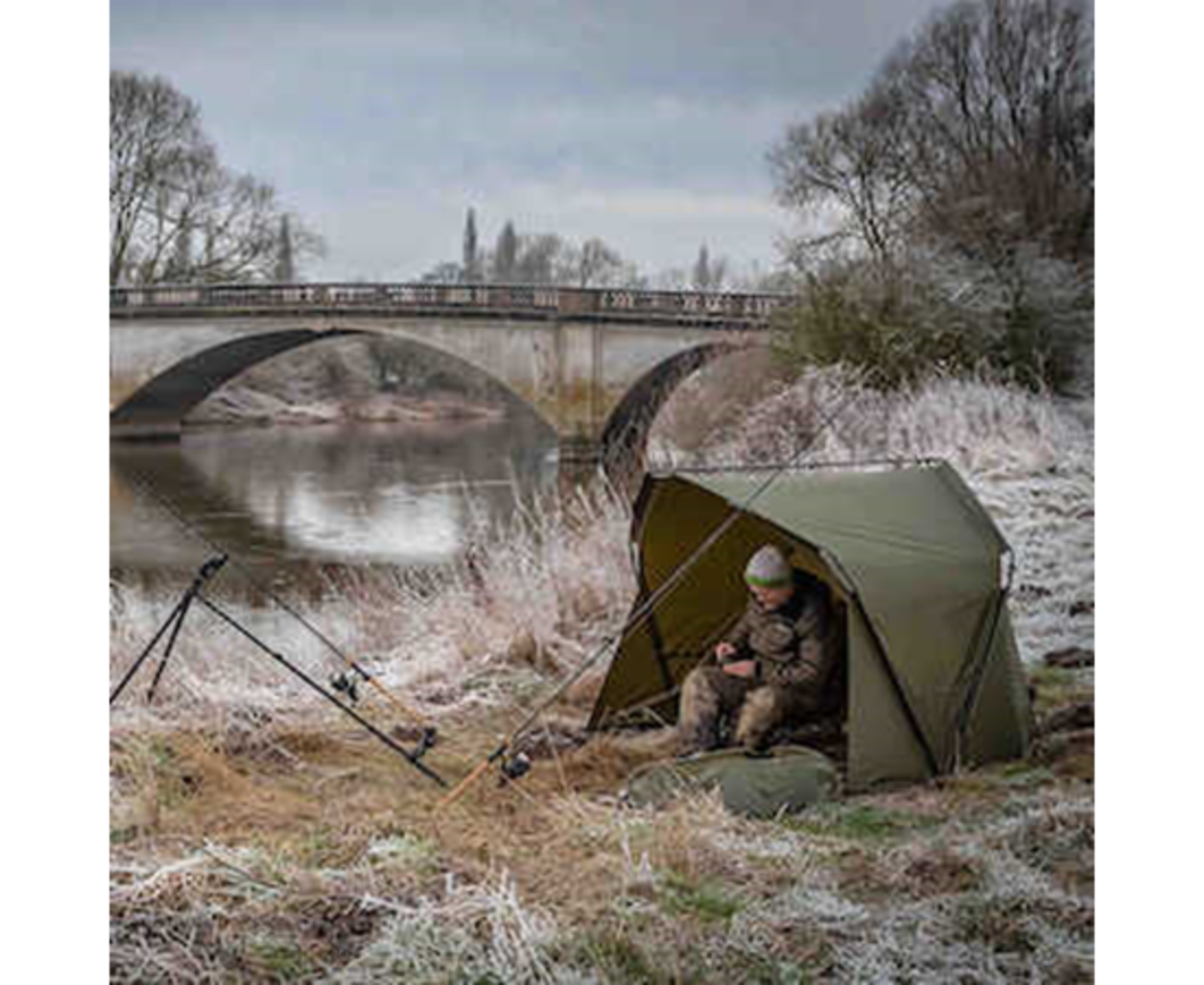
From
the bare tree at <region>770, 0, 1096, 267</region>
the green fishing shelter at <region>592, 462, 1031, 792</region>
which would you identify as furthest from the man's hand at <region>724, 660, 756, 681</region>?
the bare tree at <region>770, 0, 1096, 267</region>

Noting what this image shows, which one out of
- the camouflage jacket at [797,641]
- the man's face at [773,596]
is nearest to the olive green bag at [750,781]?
the camouflage jacket at [797,641]

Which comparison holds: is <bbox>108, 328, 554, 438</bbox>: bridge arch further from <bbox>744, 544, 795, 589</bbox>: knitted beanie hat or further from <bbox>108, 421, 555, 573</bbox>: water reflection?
<bbox>744, 544, 795, 589</bbox>: knitted beanie hat

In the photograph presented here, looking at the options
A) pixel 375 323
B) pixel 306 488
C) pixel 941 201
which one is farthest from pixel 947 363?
pixel 375 323

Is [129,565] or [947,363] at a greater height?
[947,363]

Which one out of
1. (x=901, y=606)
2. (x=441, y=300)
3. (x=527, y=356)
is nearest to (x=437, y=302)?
(x=441, y=300)

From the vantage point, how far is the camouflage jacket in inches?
125

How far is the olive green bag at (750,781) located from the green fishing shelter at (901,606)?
3.8 inches

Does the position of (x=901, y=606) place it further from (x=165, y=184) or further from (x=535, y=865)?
(x=165, y=184)

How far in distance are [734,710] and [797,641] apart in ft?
0.84

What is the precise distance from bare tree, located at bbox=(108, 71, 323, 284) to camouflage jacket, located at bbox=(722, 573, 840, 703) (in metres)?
1.79

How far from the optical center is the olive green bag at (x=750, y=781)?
113 inches

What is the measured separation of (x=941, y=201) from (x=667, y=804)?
4.27 metres

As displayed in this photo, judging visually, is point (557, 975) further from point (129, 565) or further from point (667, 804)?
point (129, 565)
